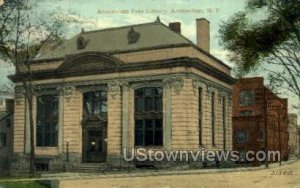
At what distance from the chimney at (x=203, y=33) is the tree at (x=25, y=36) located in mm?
1568

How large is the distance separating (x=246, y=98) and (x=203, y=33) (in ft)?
3.43

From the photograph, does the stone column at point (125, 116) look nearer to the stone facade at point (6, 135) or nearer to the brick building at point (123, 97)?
the brick building at point (123, 97)

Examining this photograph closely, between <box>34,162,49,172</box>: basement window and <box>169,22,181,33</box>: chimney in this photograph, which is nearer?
<box>169,22,181,33</box>: chimney

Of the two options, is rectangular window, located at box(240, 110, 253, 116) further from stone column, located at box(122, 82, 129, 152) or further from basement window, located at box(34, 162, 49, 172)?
basement window, located at box(34, 162, 49, 172)

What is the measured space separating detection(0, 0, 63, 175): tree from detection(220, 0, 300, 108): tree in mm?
1980

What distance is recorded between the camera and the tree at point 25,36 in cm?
843

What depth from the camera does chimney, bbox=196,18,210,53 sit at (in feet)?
26.1

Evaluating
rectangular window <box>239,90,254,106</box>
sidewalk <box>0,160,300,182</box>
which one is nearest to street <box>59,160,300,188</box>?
sidewalk <box>0,160,300,182</box>

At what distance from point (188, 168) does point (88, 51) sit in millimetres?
1745

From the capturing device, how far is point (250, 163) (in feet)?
26.8

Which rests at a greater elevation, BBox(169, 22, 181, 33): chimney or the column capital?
BBox(169, 22, 181, 33): chimney

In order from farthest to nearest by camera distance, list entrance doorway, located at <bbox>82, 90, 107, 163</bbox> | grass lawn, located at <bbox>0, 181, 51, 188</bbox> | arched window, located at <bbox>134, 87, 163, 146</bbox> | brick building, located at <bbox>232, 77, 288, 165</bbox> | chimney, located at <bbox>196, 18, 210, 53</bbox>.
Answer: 1. entrance doorway, located at <bbox>82, 90, 107, 163</bbox>
2. arched window, located at <bbox>134, 87, 163, 146</bbox>
3. grass lawn, located at <bbox>0, 181, 51, 188</bbox>
4. brick building, located at <bbox>232, 77, 288, 165</bbox>
5. chimney, located at <bbox>196, 18, 210, 53</bbox>

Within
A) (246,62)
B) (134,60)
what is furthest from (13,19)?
(246,62)

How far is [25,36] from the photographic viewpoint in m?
8.68
